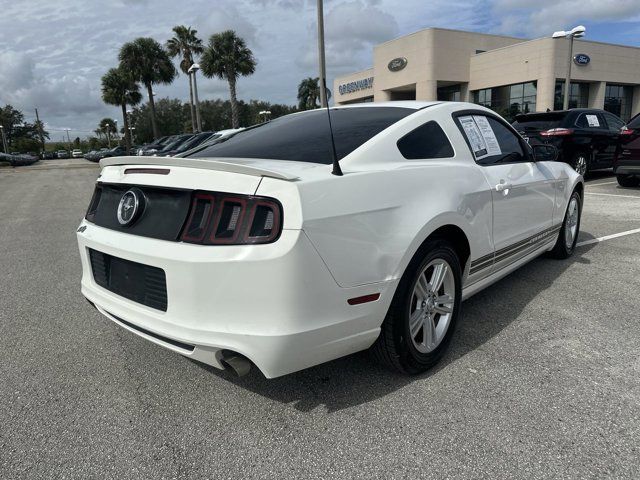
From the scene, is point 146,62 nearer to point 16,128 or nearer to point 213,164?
point 213,164

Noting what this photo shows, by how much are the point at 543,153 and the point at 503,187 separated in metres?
1.13

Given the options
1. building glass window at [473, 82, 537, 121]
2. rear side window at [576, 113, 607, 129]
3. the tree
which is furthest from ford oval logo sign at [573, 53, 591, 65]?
the tree

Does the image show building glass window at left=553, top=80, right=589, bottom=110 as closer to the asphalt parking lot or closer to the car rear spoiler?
the asphalt parking lot

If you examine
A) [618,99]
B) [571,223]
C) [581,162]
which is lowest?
[571,223]

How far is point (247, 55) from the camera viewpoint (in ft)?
114

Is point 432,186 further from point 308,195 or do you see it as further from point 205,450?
point 205,450

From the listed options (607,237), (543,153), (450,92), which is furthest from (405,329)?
(450,92)

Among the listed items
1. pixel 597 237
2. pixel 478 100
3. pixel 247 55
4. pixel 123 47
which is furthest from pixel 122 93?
pixel 597 237

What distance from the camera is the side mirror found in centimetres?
409

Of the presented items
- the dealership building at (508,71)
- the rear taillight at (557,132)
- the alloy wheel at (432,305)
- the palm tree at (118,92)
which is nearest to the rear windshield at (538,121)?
the rear taillight at (557,132)

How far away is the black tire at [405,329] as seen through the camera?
2.43 metres

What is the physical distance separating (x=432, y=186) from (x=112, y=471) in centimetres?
204

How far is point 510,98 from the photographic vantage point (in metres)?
37.4

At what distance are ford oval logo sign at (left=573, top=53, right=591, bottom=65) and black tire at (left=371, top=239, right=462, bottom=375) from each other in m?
39.7
